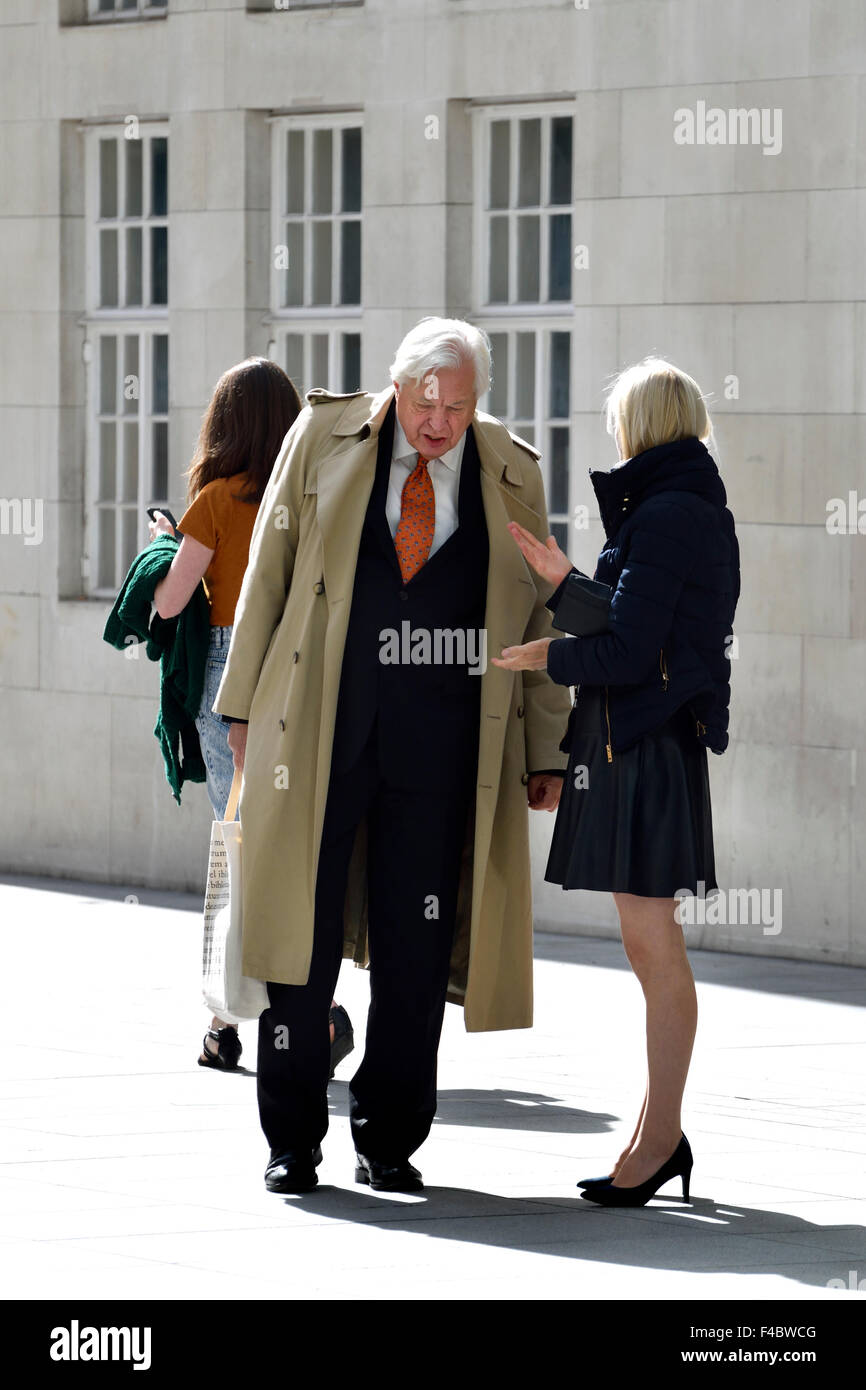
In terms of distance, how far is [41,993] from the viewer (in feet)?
29.7

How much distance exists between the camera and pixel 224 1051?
7656 millimetres

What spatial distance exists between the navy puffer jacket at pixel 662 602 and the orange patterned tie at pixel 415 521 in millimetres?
367

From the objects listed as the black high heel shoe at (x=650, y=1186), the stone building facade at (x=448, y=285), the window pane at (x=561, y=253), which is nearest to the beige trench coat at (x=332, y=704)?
the black high heel shoe at (x=650, y=1186)

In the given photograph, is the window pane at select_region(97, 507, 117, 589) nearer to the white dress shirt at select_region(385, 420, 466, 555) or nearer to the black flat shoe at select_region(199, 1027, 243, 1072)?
the black flat shoe at select_region(199, 1027, 243, 1072)

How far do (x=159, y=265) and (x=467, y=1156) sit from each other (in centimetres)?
670

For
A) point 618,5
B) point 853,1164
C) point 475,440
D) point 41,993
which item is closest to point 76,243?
point 618,5

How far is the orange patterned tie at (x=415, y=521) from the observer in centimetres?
595

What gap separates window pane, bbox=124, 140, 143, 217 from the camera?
39.9 feet

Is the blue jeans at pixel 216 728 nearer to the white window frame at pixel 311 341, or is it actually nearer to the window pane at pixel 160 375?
the white window frame at pixel 311 341

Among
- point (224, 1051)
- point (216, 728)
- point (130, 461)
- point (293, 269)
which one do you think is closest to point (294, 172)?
point (293, 269)

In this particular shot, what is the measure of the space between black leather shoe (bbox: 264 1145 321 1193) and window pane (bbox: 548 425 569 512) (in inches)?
208

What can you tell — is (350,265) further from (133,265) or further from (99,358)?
(99,358)

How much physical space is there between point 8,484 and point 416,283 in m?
2.61
